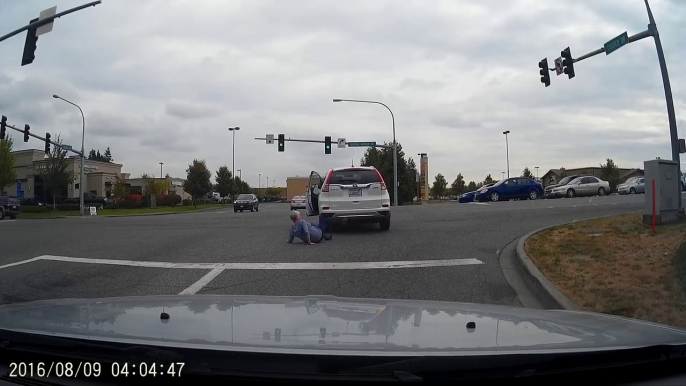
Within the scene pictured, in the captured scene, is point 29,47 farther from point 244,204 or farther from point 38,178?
point 38,178

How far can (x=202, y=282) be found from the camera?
7.93 metres

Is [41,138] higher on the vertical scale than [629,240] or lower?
higher

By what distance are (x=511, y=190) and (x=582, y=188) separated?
6.78m

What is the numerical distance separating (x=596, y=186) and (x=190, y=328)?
37.5 m

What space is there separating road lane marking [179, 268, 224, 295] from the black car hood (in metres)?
2.89

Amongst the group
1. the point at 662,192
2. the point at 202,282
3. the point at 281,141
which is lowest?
the point at 202,282

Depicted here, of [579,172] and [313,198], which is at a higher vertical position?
[579,172]

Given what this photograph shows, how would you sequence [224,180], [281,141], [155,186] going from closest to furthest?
[281,141] → [155,186] → [224,180]

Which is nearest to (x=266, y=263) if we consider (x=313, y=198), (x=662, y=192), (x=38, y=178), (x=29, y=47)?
(x=313, y=198)

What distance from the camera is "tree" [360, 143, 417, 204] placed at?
2245 inches

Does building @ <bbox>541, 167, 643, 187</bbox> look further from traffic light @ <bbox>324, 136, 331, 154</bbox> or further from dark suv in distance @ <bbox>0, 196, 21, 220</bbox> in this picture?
dark suv in distance @ <bbox>0, 196, 21, 220</bbox>

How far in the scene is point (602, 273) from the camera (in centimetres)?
757

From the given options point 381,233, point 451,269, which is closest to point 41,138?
point 381,233

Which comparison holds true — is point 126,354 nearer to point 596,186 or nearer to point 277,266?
point 277,266
